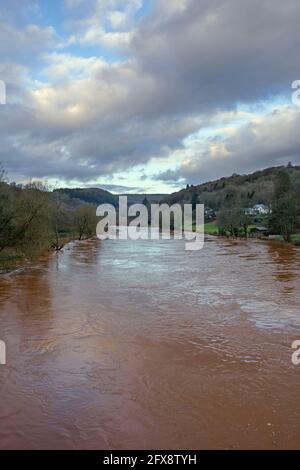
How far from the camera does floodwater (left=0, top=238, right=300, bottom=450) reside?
581 cm

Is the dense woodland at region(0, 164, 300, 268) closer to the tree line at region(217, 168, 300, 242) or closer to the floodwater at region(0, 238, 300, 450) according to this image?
the tree line at region(217, 168, 300, 242)

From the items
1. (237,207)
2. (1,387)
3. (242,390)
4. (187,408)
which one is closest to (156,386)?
(187,408)

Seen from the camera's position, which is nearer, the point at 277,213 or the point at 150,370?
the point at 150,370

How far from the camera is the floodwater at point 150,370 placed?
581 cm

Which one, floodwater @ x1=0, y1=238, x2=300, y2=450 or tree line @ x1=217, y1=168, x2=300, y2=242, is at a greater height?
tree line @ x1=217, y1=168, x2=300, y2=242

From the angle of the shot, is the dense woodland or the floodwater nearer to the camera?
the floodwater

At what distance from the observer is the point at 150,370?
8180mm

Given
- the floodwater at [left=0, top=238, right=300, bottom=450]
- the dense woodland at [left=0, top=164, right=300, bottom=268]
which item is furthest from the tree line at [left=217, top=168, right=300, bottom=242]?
the floodwater at [left=0, top=238, right=300, bottom=450]

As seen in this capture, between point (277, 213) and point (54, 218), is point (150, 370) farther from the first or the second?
point (277, 213)

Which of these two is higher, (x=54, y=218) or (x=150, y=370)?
(x=54, y=218)

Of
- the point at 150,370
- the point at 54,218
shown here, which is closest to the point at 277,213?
the point at 54,218

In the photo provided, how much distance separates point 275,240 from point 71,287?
3889 cm

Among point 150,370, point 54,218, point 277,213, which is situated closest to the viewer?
point 150,370
